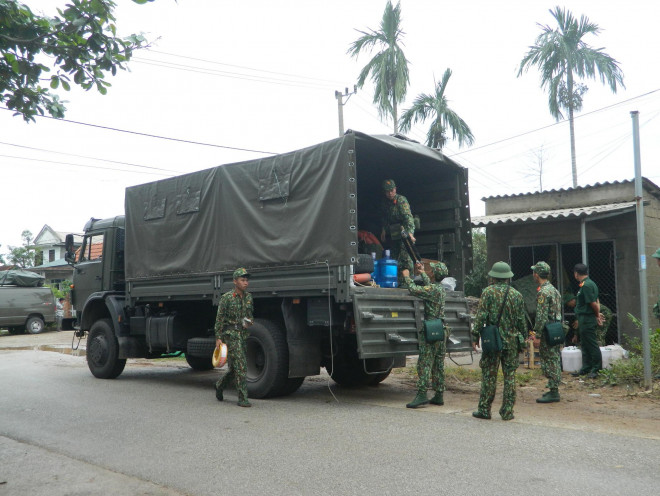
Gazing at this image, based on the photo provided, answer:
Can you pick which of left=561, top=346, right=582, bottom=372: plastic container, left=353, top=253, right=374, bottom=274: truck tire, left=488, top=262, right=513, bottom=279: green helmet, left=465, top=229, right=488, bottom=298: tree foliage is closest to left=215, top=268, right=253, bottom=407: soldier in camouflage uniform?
left=353, top=253, right=374, bottom=274: truck tire

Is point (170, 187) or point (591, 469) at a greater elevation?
point (170, 187)

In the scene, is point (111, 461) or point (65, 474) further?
A: point (111, 461)

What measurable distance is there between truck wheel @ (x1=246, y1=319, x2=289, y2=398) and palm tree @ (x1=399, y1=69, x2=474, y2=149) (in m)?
15.6

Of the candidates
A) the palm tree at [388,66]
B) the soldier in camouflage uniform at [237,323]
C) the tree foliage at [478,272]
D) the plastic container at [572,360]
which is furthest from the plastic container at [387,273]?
the palm tree at [388,66]

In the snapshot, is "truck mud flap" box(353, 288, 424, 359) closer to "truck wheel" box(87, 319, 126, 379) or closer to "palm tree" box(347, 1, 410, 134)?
"truck wheel" box(87, 319, 126, 379)

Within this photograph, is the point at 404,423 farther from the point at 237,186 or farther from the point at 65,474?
the point at 237,186

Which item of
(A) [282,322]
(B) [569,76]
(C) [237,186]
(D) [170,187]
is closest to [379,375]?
(A) [282,322]

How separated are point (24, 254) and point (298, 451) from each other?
163 feet

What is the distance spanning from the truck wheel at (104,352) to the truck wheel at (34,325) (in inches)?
599

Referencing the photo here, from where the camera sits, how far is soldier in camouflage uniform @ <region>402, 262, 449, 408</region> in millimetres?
7500

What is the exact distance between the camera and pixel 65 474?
4.99 m

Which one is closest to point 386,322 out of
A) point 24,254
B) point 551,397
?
point 551,397

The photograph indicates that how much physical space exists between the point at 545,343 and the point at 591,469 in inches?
126

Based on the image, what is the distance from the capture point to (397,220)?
9070 millimetres
